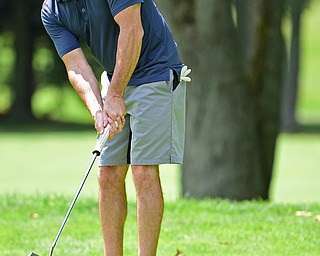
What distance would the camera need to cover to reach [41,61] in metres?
29.5

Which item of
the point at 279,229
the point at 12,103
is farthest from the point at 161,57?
the point at 12,103

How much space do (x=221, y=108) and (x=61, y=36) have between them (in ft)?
16.0

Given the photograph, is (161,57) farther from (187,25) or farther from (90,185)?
(90,185)

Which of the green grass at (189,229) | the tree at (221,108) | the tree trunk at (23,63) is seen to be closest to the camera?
the green grass at (189,229)

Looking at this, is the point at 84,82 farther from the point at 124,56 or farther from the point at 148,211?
the point at 148,211

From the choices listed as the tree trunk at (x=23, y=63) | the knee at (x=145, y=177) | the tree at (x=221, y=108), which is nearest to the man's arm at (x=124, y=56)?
the knee at (x=145, y=177)

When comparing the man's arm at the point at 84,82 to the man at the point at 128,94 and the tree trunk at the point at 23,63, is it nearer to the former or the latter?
the man at the point at 128,94

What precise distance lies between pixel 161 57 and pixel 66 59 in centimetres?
53

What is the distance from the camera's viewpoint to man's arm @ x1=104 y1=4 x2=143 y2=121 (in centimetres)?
482

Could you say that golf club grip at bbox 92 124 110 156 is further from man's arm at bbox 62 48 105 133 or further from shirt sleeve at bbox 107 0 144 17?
shirt sleeve at bbox 107 0 144 17

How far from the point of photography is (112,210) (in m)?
5.07

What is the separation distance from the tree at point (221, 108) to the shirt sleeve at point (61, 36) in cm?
452

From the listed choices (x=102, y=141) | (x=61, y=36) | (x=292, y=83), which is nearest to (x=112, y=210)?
(x=102, y=141)

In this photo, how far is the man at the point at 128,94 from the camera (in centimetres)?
487
